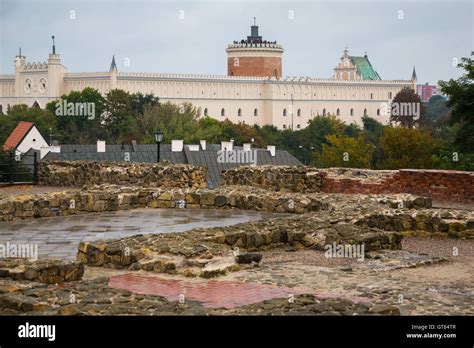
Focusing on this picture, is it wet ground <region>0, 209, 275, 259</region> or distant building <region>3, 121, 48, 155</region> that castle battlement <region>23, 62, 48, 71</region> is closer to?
distant building <region>3, 121, 48, 155</region>

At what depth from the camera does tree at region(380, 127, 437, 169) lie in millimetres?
47812

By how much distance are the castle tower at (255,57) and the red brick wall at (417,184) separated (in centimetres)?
12511

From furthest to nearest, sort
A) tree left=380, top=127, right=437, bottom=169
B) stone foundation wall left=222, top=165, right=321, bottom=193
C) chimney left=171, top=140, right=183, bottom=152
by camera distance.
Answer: tree left=380, top=127, right=437, bottom=169 → chimney left=171, top=140, right=183, bottom=152 → stone foundation wall left=222, top=165, right=321, bottom=193

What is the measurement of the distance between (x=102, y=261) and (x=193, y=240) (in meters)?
0.82

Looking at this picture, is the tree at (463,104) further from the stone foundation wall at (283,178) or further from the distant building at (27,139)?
the distant building at (27,139)

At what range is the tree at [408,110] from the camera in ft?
348

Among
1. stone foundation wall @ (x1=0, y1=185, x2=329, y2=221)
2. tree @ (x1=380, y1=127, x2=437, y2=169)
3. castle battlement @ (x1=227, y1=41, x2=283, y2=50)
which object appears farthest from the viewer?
castle battlement @ (x1=227, y1=41, x2=283, y2=50)

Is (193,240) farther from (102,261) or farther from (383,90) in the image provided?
(383,90)

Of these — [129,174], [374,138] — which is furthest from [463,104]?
[374,138]

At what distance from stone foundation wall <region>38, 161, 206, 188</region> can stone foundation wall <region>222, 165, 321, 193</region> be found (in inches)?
29.9

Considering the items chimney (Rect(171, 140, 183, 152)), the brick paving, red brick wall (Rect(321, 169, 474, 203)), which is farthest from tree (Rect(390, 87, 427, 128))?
the brick paving

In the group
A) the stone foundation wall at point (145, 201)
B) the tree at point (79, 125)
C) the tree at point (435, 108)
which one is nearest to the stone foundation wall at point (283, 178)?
the stone foundation wall at point (145, 201)

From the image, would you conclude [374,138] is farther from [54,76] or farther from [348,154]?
[54,76]
